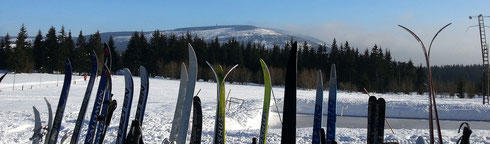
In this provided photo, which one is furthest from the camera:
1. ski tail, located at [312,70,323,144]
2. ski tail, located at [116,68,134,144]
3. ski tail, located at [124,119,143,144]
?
ski tail, located at [116,68,134,144]

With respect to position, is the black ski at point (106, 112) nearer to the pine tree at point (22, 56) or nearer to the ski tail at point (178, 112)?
the ski tail at point (178, 112)

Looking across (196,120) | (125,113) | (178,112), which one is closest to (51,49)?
(125,113)

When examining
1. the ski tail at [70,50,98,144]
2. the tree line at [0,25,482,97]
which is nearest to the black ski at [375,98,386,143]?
the ski tail at [70,50,98,144]

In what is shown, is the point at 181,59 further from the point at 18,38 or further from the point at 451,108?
the point at 451,108

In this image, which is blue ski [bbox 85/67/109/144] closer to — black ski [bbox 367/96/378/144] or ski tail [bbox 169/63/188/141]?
ski tail [bbox 169/63/188/141]

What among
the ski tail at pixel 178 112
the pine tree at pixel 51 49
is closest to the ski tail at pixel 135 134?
the ski tail at pixel 178 112

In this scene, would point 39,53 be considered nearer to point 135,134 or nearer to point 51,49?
point 51,49

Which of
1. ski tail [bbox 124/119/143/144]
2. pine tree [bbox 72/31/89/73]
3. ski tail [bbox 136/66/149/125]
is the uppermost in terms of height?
pine tree [bbox 72/31/89/73]

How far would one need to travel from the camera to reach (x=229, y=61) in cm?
5716

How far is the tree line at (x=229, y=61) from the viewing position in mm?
44769

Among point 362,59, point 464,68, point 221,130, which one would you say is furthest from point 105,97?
point 464,68

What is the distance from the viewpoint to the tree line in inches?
1763

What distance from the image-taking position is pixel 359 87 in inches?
1954

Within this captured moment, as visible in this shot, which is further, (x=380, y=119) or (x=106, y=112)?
(x=106, y=112)
